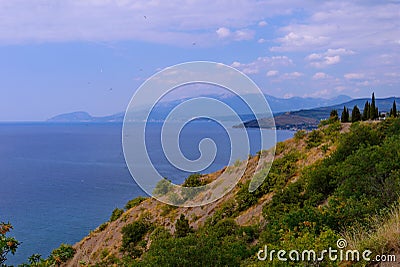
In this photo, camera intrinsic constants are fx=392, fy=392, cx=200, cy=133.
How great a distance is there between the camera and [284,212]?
15.1 m

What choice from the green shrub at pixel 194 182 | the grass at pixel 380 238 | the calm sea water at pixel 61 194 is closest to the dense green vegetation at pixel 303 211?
the grass at pixel 380 238

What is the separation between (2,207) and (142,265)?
179 feet

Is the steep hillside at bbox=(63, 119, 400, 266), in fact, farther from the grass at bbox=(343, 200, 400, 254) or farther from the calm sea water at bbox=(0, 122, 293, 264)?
the calm sea water at bbox=(0, 122, 293, 264)

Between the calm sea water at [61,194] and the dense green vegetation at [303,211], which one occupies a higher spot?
the dense green vegetation at [303,211]

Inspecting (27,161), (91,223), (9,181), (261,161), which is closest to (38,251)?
(91,223)

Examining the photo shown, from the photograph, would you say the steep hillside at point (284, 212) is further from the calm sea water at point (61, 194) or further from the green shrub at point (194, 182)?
the calm sea water at point (61, 194)

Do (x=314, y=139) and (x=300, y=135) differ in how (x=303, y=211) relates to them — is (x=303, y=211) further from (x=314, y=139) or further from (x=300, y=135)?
(x=300, y=135)

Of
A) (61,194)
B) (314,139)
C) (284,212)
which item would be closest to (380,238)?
(284,212)

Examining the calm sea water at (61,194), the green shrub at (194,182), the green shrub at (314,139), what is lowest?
the calm sea water at (61,194)

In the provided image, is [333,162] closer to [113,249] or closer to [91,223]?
[113,249]

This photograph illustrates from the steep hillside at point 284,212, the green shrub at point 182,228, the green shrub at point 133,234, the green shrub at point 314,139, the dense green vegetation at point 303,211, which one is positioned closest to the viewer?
the dense green vegetation at point 303,211

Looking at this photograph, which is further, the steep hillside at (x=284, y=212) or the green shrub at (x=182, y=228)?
the green shrub at (x=182, y=228)

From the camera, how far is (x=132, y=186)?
66312mm

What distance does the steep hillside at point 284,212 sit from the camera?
7707 mm
